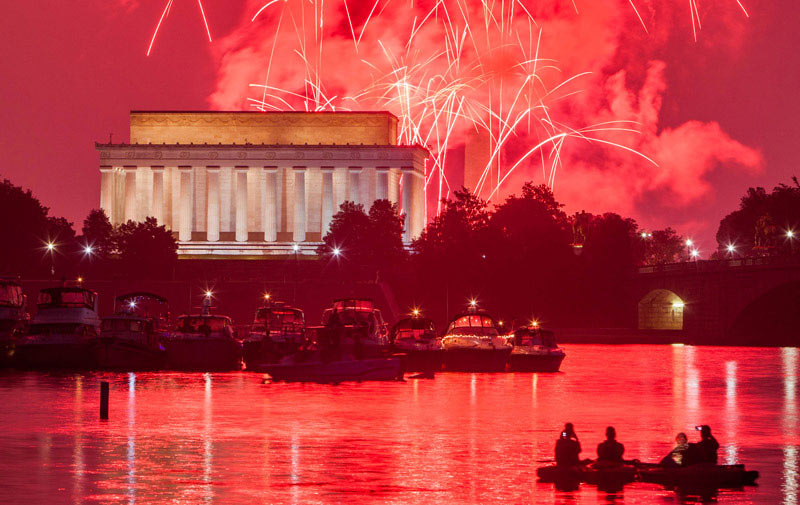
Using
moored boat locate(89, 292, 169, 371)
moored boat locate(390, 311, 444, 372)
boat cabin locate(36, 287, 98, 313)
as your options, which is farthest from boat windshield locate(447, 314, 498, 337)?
boat cabin locate(36, 287, 98, 313)

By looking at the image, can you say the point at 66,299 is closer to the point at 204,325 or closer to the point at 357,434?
the point at 204,325

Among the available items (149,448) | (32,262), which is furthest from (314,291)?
(149,448)

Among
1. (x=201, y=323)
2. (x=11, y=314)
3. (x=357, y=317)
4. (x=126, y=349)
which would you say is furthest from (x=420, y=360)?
(x=11, y=314)

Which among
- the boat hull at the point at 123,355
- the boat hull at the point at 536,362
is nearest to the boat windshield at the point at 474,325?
the boat hull at the point at 536,362

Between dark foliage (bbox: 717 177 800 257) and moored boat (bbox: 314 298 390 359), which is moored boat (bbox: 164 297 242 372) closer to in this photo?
moored boat (bbox: 314 298 390 359)

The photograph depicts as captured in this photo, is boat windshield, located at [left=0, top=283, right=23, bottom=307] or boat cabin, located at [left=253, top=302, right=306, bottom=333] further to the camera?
boat windshield, located at [left=0, top=283, right=23, bottom=307]

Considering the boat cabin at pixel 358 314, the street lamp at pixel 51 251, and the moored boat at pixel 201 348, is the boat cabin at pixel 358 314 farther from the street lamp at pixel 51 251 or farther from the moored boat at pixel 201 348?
the street lamp at pixel 51 251

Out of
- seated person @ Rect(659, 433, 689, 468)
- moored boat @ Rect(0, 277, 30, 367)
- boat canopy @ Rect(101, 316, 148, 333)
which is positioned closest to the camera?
seated person @ Rect(659, 433, 689, 468)
